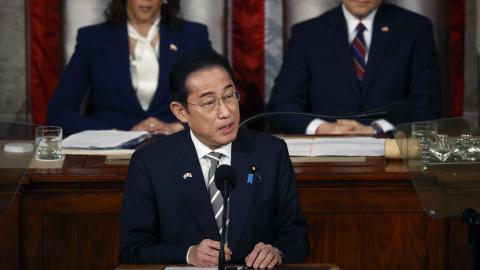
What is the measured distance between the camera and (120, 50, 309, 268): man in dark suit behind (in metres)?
2.73

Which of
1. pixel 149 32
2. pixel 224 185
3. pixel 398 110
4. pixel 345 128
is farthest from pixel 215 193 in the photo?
pixel 149 32

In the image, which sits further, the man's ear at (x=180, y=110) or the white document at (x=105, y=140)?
the white document at (x=105, y=140)


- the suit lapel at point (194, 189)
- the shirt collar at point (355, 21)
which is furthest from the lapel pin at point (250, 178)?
the shirt collar at point (355, 21)

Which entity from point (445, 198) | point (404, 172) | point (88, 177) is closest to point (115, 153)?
point (88, 177)

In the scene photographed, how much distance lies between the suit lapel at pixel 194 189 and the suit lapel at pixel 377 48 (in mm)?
1998

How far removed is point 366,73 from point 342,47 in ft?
0.51

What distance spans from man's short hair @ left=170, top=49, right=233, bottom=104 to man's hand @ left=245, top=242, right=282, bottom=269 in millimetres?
492

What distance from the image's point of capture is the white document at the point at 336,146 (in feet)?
11.9

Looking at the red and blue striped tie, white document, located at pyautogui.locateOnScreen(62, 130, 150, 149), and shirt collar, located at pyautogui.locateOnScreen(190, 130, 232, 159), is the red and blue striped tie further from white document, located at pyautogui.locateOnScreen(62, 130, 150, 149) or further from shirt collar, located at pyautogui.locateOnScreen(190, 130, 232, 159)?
shirt collar, located at pyautogui.locateOnScreen(190, 130, 232, 159)

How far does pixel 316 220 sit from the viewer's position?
3.33 metres

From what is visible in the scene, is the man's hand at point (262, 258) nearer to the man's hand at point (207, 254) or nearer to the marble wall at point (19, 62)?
the man's hand at point (207, 254)

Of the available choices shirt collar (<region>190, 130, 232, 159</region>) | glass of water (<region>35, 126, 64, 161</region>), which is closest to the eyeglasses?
shirt collar (<region>190, 130, 232, 159</region>)

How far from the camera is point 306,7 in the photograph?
4.96m

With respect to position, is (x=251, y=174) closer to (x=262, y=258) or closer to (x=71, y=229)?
(x=262, y=258)
